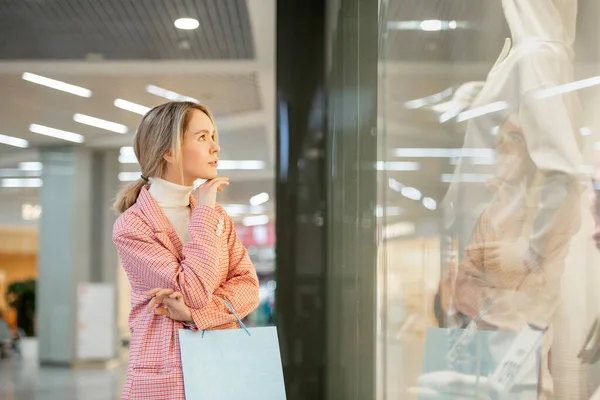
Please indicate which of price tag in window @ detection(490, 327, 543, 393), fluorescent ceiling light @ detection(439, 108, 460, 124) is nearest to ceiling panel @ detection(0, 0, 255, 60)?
fluorescent ceiling light @ detection(439, 108, 460, 124)

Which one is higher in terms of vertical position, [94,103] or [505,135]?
[94,103]

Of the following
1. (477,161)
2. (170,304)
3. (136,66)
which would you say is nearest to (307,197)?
(136,66)

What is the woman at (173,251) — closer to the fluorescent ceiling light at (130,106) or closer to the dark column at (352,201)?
the dark column at (352,201)

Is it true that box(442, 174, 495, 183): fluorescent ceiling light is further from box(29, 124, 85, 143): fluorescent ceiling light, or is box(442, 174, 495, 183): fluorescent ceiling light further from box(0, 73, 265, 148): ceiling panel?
box(29, 124, 85, 143): fluorescent ceiling light

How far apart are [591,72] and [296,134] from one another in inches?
196

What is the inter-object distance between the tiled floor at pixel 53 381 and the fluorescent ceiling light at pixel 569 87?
16.3 feet

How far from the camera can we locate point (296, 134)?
244 inches

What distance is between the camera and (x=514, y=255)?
1477 mm

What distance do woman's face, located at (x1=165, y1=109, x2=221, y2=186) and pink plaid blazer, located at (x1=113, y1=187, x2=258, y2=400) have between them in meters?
0.11

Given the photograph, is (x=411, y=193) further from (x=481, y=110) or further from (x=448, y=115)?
(x=481, y=110)

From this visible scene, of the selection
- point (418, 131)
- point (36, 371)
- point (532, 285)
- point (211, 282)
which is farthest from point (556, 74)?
point (36, 371)

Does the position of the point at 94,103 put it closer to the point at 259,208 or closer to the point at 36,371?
the point at 259,208

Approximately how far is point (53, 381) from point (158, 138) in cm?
452

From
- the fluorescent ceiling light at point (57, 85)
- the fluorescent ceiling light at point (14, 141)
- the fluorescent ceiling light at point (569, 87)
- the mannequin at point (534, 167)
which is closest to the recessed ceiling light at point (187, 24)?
the fluorescent ceiling light at point (57, 85)
